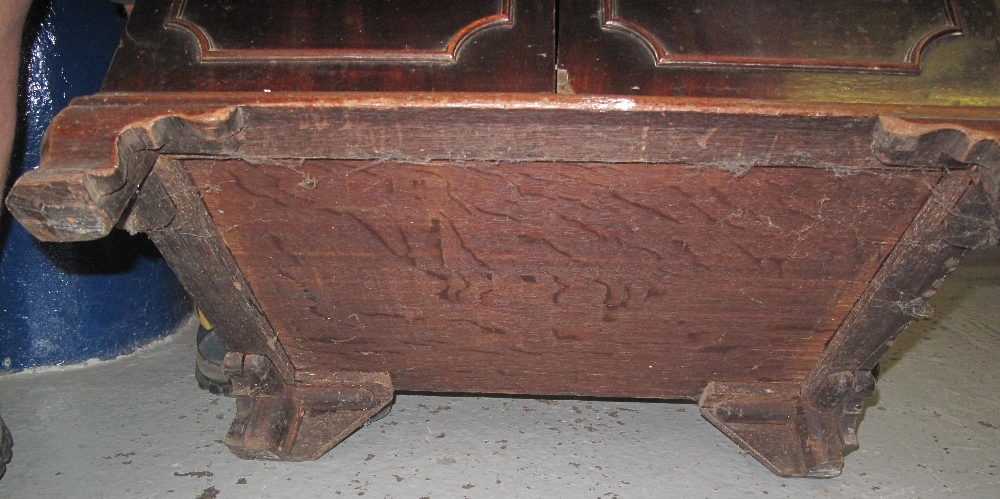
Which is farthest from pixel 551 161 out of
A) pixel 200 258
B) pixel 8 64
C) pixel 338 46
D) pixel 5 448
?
pixel 5 448

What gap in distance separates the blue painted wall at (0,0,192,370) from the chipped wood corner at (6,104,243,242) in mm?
942

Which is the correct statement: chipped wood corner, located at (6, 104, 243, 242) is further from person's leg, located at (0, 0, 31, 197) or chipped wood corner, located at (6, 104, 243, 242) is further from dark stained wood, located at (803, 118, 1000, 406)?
dark stained wood, located at (803, 118, 1000, 406)

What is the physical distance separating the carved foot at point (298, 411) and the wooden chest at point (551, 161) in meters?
0.22

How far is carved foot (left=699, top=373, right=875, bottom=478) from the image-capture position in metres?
1.44

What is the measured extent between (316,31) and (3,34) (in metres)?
0.71

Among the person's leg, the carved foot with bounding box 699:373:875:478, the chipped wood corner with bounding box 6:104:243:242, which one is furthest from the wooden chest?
the person's leg

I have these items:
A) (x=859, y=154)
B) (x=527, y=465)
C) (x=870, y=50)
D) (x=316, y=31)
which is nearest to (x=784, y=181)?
(x=859, y=154)

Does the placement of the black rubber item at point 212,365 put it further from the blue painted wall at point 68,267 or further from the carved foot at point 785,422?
the carved foot at point 785,422

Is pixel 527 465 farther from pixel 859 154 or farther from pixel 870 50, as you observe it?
pixel 870 50

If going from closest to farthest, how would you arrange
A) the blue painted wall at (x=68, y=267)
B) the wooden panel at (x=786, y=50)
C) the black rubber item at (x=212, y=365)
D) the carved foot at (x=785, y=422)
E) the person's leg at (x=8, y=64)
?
the wooden panel at (x=786, y=50), the person's leg at (x=8, y=64), the carved foot at (x=785, y=422), the blue painted wall at (x=68, y=267), the black rubber item at (x=212, y=365)

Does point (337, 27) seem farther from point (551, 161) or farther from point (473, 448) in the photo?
point (473, 448)

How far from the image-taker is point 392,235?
115 centimetres

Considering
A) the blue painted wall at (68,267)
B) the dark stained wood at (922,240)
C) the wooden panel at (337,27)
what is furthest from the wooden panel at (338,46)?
the blue painted wall at (68,267)

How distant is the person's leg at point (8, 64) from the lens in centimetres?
125
